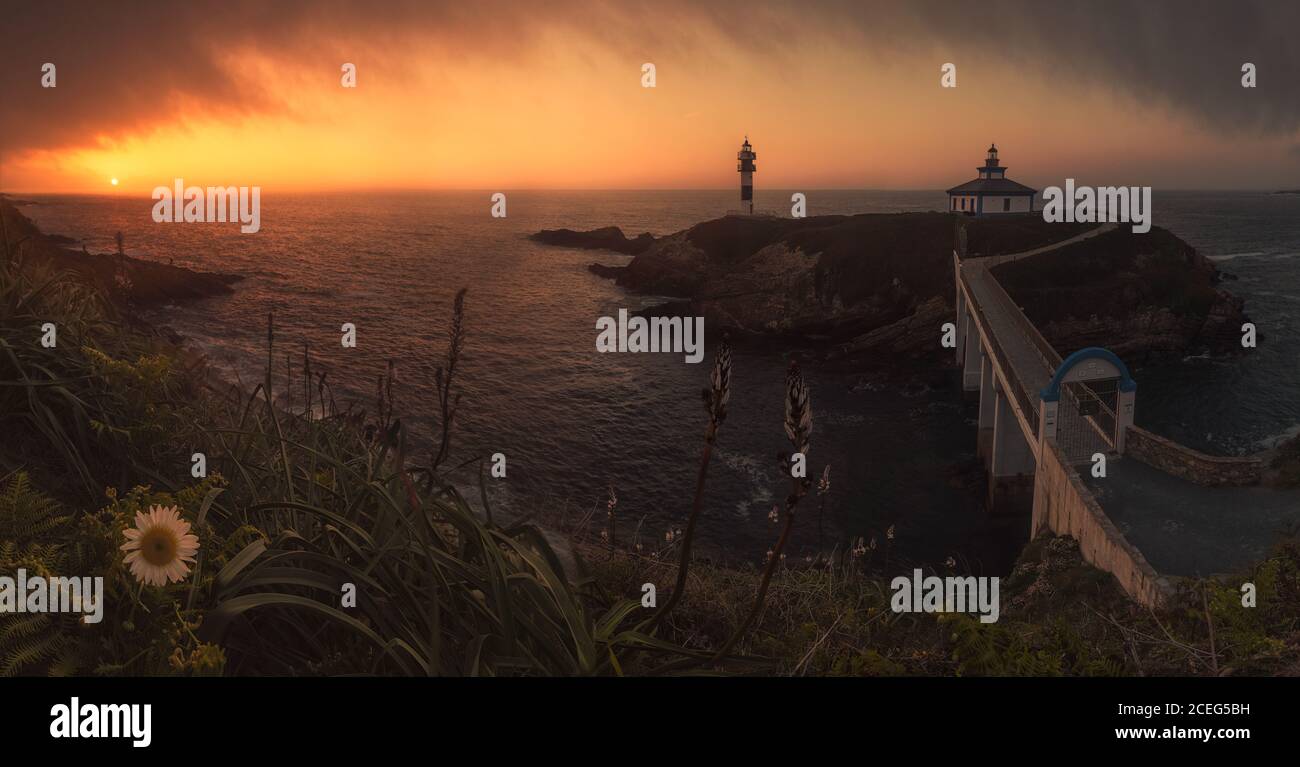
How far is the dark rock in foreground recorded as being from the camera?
116 m

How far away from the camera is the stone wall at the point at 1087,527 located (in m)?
14.8

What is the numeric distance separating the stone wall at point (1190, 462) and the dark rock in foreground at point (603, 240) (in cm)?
8953

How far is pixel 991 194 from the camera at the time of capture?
84000mm

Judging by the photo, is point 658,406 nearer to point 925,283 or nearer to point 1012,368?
point 1012,368

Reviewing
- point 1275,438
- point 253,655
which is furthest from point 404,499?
point 1275,438

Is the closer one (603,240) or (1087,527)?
(1087,527)

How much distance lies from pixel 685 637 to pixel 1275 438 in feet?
162

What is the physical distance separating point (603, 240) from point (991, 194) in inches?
2312

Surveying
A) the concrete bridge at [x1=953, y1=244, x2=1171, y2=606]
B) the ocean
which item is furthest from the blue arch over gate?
the ocean

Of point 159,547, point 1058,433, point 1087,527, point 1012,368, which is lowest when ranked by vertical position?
point 1087,527

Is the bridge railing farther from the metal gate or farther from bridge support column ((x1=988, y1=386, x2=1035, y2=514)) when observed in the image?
bridge support column ((x1=988, y1=386, x2=1035, y2=514))

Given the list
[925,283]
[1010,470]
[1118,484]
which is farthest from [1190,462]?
[925,283]

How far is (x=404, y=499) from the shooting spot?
4.12m
